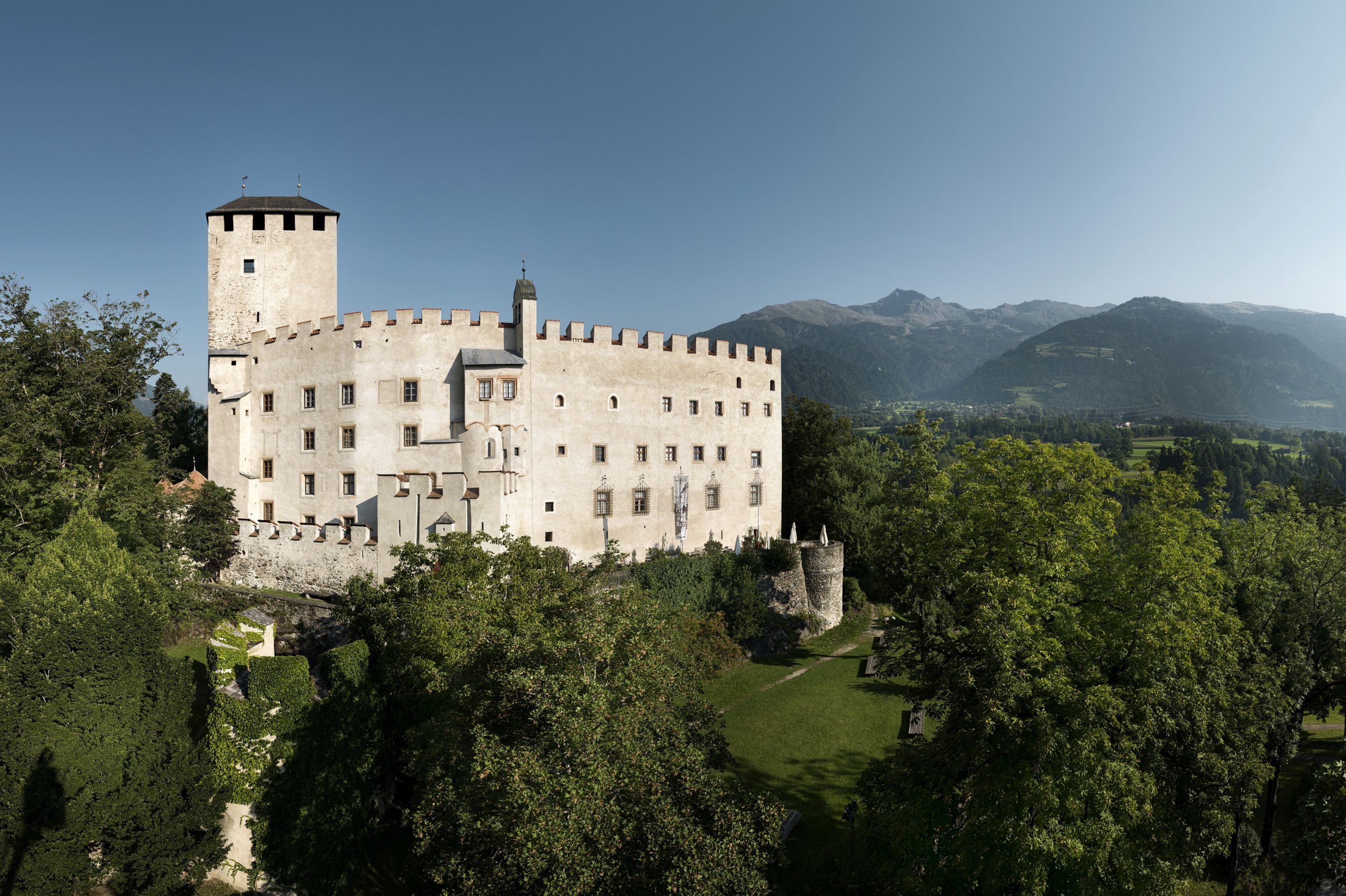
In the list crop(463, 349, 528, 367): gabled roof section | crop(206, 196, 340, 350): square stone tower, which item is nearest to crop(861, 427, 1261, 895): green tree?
crop(463, 349, 528, 367): gabled roof section

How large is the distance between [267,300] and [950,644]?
40.1 meters

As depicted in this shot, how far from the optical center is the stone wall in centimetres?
3331

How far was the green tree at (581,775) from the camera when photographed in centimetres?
1190

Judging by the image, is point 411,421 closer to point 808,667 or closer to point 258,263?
point 258,263

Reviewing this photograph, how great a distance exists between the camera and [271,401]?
39.2 metres

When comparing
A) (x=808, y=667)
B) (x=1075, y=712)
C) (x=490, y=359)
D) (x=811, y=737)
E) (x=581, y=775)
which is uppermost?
(x=490, y=359)

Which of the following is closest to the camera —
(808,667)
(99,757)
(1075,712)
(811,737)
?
(1075,712)

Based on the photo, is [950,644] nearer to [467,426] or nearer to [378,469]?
[467,426]

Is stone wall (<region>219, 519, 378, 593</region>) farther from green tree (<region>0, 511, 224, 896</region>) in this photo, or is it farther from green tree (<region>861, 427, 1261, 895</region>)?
green tree (<region>861, 427, 1261, 895</region>)

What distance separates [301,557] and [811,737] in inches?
1022

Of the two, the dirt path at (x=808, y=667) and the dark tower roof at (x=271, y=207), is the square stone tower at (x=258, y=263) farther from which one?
the dirt path at (x=808, y=667)

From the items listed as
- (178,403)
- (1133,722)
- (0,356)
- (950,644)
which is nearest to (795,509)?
(950,644)

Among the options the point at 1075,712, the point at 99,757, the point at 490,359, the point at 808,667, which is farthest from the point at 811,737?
the point at 490,359

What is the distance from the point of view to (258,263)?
3981 centimetres
